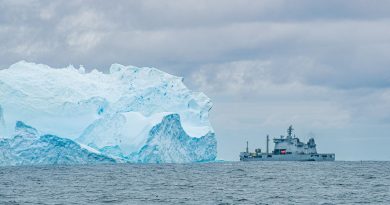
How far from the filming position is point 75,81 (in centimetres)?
9769

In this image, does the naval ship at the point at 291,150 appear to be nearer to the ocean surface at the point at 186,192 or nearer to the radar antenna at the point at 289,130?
the radar antenna at the point at 289,130

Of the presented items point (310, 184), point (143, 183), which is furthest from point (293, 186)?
point (143, 183)

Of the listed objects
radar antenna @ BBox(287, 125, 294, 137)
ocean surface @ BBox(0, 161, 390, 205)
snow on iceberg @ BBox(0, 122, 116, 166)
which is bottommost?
ocean surface @ BBox(0, 161, 390, 205)

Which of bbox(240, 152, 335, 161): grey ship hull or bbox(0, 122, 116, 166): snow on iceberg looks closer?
bbox(0, 122, 116, 166): snow on iceberg

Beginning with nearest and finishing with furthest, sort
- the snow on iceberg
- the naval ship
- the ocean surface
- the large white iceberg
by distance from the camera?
the ocean surface < the snow on iceberg < the large white iceberg < the naval ship

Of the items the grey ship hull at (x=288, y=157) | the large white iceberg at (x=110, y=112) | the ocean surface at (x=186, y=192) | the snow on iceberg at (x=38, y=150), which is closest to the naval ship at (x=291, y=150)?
the grey ship hull at (x=288, y=157)

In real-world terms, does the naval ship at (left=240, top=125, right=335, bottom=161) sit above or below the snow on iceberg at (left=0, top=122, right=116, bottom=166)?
above

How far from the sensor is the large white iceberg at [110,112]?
301ft

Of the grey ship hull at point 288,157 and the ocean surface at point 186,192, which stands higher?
the grey ship hull at point 288,157

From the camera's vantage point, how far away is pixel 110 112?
9619cm

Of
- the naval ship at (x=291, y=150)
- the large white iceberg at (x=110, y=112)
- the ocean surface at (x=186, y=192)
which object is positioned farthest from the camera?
the naval ship at (x=291, y=150)

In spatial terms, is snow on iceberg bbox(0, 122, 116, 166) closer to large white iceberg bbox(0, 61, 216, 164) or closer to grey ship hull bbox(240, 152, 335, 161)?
large white iceberg bbox(0, 61, 216, 164)

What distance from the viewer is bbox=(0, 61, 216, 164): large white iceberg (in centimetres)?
9162

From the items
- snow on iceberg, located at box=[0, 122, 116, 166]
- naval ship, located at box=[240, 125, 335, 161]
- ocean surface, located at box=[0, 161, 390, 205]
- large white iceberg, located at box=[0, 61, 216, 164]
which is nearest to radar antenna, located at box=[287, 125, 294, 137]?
naval ship, located at box=[240, 125, 335, 161]
